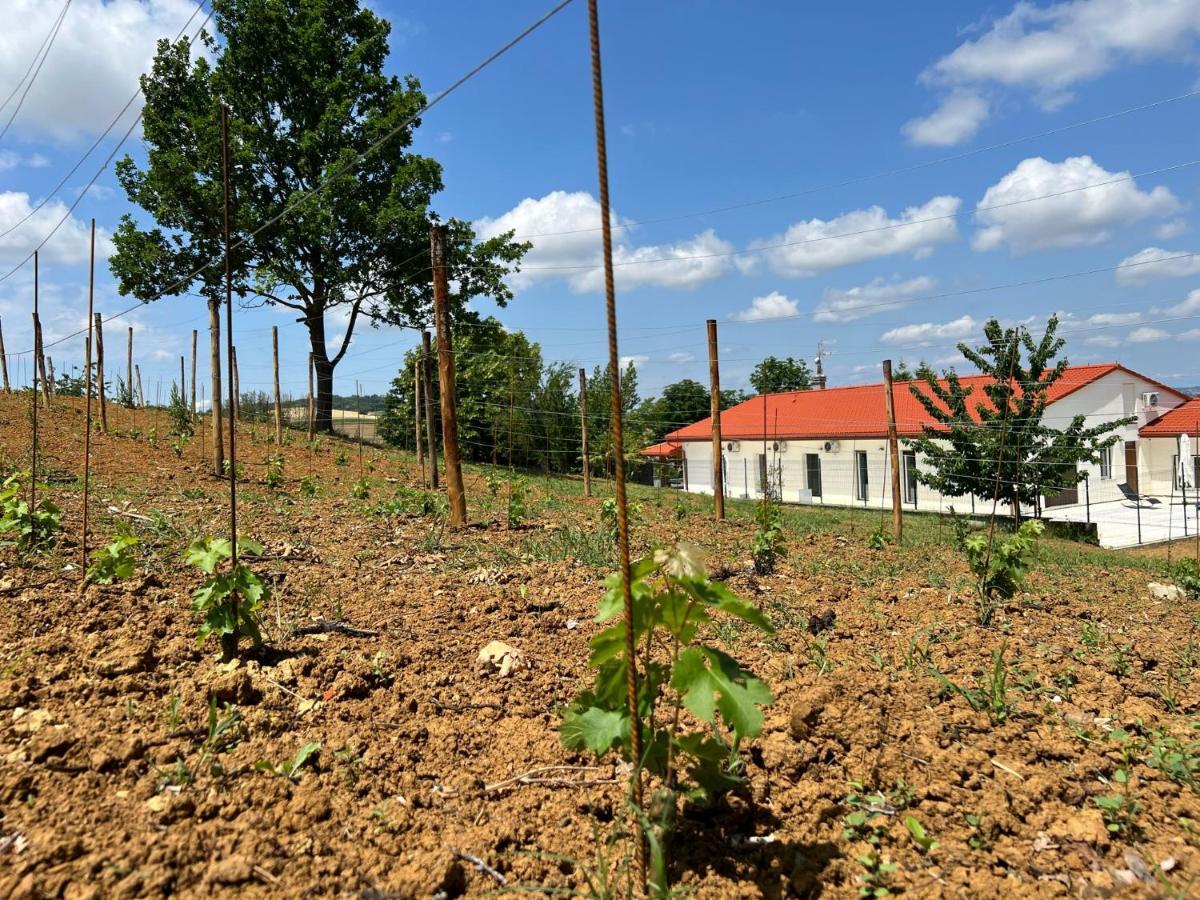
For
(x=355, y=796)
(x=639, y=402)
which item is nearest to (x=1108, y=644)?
(x=355, y=796)

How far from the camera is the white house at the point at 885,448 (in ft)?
76.7

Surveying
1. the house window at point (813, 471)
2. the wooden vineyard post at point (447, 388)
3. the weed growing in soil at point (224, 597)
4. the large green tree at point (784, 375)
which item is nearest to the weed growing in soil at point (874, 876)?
the weed growing in soil at point (224, 597)

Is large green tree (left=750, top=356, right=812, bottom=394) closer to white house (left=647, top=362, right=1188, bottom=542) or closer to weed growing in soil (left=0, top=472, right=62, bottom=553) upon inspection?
white house (left=647, top=362, right=1188, bottom=542)

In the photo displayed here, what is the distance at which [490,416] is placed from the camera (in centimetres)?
2533

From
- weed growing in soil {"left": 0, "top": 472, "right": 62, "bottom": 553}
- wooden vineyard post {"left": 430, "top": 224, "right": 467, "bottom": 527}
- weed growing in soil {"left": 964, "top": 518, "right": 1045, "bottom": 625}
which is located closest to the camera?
weed growing in soil {"left": 0, "top": 472, "right": 62, "bottom": 553}

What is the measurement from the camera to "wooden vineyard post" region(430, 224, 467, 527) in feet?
25.9

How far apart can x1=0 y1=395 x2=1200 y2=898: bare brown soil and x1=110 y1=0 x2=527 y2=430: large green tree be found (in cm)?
1778

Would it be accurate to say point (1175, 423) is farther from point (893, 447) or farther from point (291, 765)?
point (291, 765)

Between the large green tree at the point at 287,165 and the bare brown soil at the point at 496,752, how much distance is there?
58.3 feet

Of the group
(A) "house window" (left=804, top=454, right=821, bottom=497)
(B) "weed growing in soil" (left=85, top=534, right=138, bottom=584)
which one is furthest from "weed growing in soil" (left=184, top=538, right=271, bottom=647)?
(A) "house window" (left=804, top=454, right=821, bottom=497)

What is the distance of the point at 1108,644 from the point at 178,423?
15441 millimetres

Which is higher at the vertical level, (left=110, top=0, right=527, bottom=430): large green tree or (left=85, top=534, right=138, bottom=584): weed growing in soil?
(left=110, top=0, right=527, bottom=430): large green tree

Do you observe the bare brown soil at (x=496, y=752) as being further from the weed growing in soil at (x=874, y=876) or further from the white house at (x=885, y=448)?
the white house at (x=885, y=448)

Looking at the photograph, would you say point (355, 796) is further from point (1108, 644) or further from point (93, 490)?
point (93, 490)
